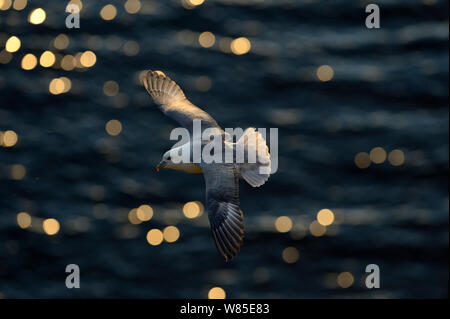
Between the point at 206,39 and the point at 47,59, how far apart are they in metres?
3.68

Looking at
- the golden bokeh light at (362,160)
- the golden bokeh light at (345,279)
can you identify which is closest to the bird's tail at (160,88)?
the golden bokeh light at (345,279)

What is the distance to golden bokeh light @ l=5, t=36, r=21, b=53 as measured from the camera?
739 inches

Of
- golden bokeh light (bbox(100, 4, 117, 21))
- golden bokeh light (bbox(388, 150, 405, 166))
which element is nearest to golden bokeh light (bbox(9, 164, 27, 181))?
golden bokeh light (bbox(100, 4, 117, 21))

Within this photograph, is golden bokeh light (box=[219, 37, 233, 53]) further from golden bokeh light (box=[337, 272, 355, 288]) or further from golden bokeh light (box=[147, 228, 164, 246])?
golden bokeh light (box=[337, 272, 355, 288])

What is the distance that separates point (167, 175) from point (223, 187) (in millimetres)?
5311

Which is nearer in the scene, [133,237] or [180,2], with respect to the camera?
[133,237]

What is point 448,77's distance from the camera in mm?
17828

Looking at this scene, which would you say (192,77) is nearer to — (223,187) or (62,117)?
(62,117)

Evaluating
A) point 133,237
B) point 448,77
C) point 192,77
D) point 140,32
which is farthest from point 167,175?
point 448,77

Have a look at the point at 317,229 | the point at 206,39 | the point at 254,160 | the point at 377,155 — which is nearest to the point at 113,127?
the point at 206,39
